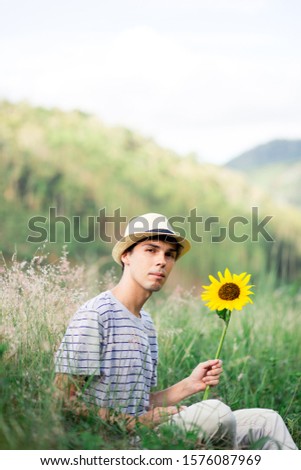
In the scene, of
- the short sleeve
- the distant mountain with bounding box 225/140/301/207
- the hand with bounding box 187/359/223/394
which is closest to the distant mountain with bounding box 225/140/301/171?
the distant mountain with bounding box 225/140/301/207

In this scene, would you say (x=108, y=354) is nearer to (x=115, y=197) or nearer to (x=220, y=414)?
(x=220, y=414)

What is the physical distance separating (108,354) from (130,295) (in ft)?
0.84

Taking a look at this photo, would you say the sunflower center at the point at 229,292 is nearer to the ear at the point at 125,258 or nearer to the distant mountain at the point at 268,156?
the ear at the point at 125,258

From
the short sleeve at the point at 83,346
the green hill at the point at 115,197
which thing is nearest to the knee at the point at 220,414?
the short sleeve at the point at 83,346

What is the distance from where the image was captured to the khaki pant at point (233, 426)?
9.30 ft

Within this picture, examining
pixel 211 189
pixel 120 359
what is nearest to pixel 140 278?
pixel 120 359

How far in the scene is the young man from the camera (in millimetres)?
2910

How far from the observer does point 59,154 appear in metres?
10.8

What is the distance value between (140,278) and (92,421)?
60cm

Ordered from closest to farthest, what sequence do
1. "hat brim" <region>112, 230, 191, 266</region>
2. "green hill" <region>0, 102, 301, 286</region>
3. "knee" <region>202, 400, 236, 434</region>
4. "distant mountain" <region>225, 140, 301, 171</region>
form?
"knee" <region>202, 400, 236, 434</region>
"hat brim" <region>112, 230, 191, 266</region>
"green hill" <region>0, 102, 301, 286</region>
"distant mountain" <region>225, 140, 301, 171</region>

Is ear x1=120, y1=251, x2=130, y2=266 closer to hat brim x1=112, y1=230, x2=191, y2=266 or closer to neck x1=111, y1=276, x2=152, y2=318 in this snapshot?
hat brim x1=112, y1=230, x2=191, y2=266

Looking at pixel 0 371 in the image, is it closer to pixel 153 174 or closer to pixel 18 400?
pixel 18 400

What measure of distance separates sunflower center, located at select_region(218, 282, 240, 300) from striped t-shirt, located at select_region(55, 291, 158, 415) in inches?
14.0

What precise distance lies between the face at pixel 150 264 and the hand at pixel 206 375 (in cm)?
36
